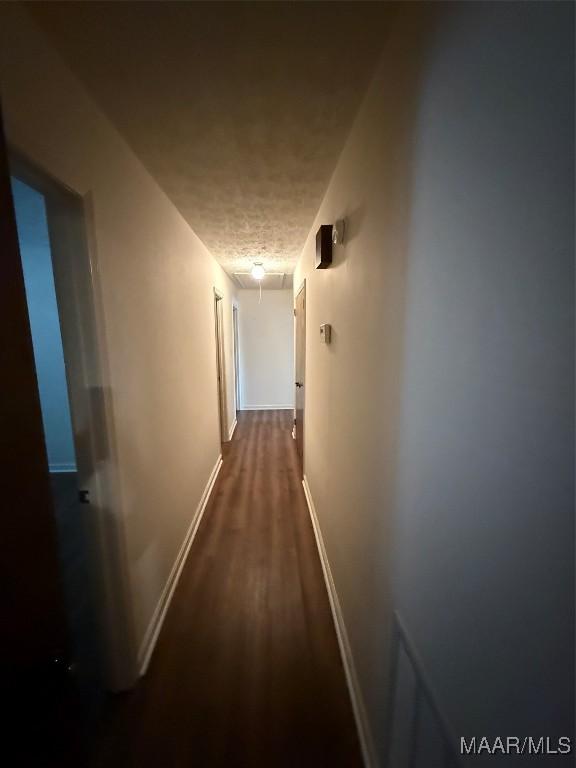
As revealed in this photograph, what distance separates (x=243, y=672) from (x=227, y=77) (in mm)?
2461

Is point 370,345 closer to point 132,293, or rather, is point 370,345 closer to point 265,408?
point 132,293

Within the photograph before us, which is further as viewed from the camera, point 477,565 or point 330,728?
point 330,728

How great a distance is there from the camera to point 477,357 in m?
0.51

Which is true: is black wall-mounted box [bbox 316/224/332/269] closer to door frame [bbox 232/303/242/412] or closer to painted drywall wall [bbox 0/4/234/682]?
painted drywall wall [bbox 0/4/234/682]

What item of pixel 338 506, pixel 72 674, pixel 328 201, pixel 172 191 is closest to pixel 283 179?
pixel 328 201

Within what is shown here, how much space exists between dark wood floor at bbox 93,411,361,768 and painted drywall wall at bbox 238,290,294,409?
12.2ft

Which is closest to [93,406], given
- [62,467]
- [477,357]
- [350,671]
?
[477,357]

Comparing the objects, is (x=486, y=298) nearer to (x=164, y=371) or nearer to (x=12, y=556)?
(x=12, y=556)

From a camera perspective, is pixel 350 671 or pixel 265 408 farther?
pixel 265 408

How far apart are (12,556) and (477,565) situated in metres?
0.92

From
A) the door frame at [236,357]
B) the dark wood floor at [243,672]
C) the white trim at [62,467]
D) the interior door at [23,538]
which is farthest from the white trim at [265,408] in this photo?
the interior door at [23,538]

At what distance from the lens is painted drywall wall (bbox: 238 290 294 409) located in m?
5.65

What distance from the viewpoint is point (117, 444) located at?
122 centimetres

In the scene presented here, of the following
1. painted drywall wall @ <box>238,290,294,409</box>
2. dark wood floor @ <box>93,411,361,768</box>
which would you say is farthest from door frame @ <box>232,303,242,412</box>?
dark wood floor @ <box>93,411,361,768</box>
